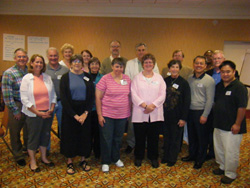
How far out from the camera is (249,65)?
5449 millimetres

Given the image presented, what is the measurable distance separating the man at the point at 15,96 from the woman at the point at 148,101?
159 centimetres

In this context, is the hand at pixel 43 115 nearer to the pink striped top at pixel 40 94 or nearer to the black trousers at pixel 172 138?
the pink striped top at pixel 40 94

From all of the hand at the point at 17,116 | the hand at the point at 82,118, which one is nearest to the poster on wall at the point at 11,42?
the hand at the point at 17,116

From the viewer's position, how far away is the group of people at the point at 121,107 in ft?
7.47

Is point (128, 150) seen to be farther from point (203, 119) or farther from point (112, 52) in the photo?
point (112, 52)

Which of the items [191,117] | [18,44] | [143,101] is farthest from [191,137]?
[18,44]

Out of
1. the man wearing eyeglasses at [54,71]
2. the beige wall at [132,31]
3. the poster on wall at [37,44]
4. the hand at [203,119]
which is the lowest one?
the hand at [203,119]

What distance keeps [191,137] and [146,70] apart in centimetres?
125

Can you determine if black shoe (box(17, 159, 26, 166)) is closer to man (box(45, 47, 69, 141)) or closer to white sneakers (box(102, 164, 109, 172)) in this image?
man (box(45, 47, 69, 141))

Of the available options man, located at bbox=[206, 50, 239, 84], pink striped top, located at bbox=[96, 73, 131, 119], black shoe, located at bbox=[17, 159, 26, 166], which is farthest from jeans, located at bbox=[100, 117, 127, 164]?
man, located at bbox=[206, 50, 239, 84]

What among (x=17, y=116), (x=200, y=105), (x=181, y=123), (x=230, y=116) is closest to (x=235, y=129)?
(x=230, y=116)

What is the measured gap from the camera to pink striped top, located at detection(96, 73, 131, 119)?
7.70 feet

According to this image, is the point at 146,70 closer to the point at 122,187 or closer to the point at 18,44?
the point at 122,187

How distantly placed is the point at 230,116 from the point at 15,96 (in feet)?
9.32
